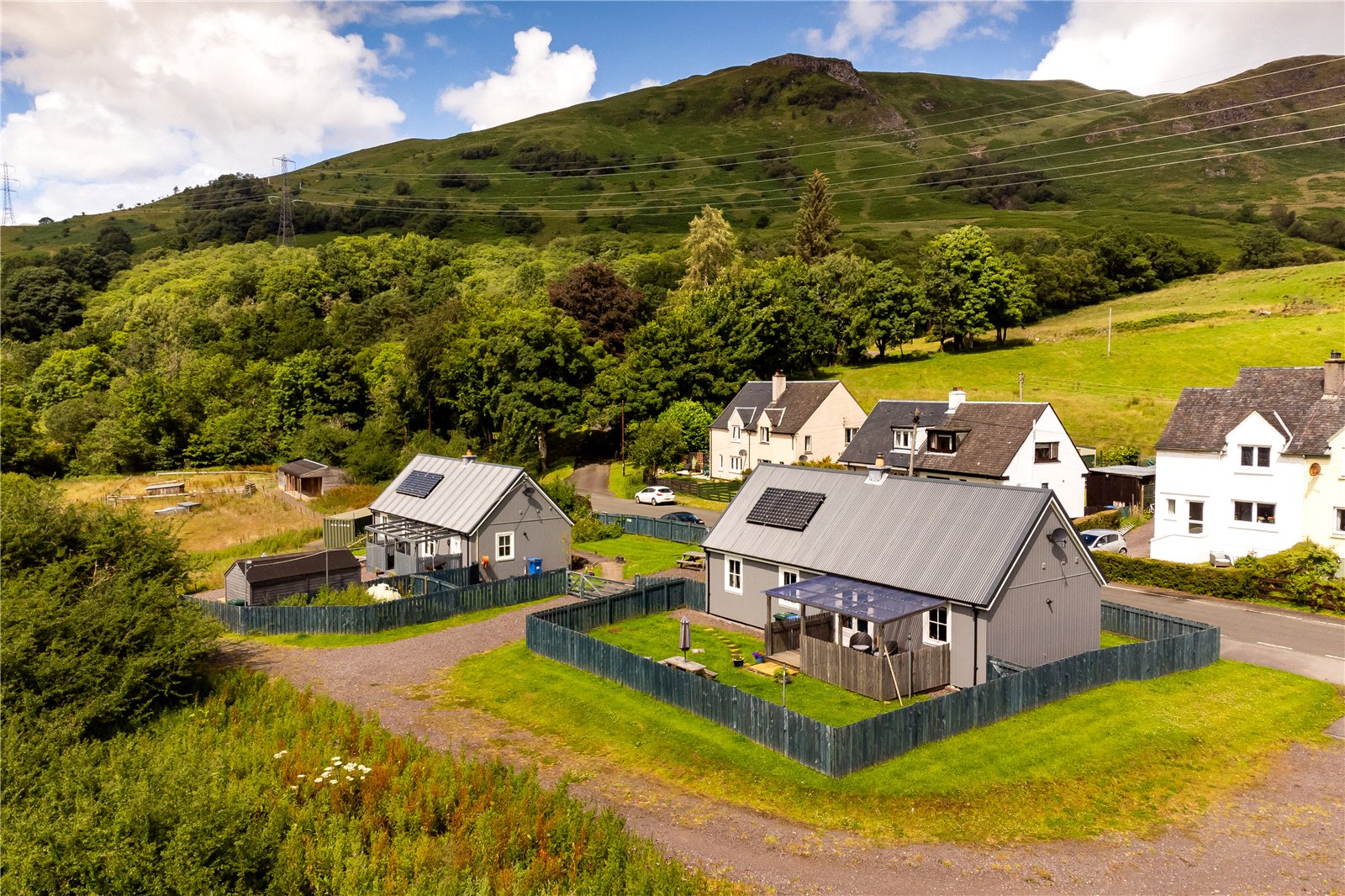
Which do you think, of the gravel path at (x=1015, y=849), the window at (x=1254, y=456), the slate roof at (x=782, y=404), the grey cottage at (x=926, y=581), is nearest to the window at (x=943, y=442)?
the slate roof at (x=782, y=404)

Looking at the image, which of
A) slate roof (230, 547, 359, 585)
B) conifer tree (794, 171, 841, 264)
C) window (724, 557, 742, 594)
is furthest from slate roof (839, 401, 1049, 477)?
conifer tree (794, 171, 841, 264)

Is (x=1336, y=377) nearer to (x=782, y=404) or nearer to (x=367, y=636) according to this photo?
(x=782, y=404)

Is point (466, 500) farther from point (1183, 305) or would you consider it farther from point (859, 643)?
point (1183, 305)

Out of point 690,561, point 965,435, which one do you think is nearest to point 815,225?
point 965,435

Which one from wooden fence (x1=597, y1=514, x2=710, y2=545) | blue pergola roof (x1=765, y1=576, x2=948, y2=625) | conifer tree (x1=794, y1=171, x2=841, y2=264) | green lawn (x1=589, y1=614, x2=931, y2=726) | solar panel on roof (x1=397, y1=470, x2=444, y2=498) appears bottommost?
green lawn (x1=589, y1=614, x2=931, y2=726)

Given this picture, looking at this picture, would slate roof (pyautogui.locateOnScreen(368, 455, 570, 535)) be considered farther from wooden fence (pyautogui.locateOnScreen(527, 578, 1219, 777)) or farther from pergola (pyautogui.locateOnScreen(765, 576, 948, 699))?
pergola (pyautogui.locateOnScreen(765, 576, 948, 699))

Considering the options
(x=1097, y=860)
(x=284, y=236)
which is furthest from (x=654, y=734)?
(x=284, y=236)
